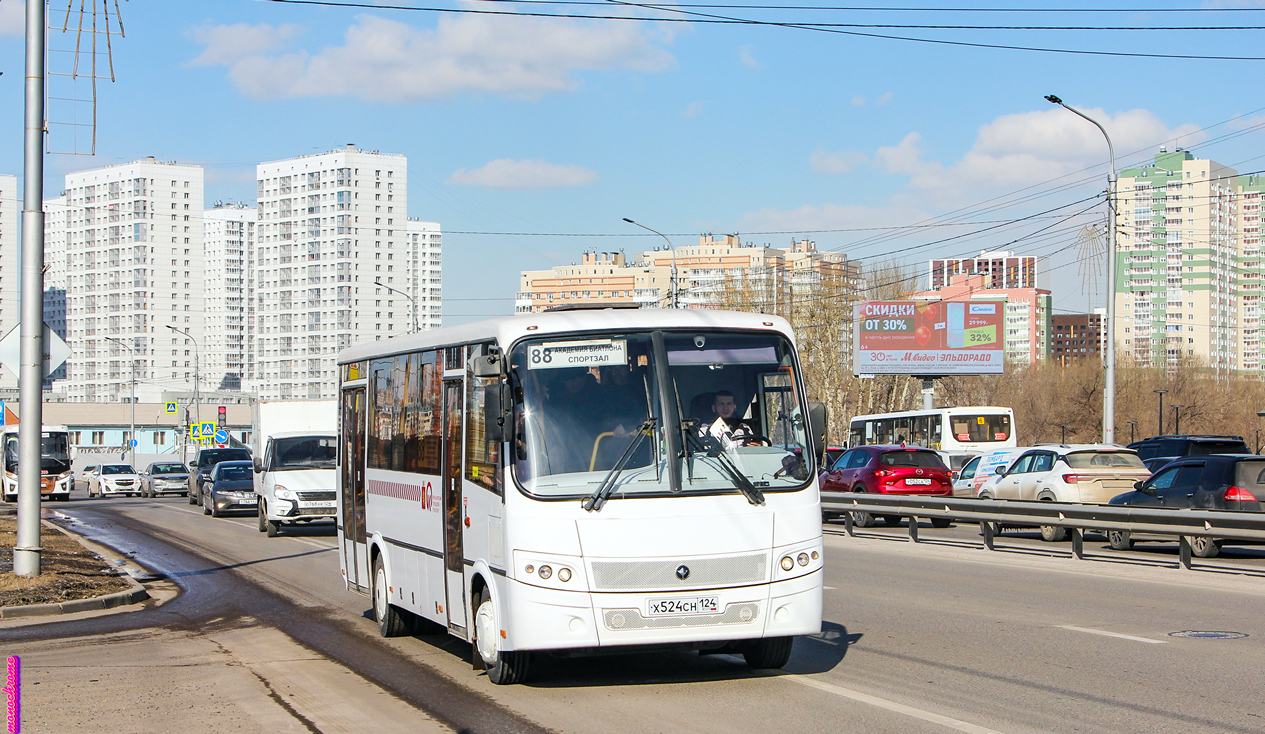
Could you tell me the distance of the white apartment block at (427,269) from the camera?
170375mm

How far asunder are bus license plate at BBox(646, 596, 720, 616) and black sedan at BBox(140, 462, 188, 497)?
46.0 m

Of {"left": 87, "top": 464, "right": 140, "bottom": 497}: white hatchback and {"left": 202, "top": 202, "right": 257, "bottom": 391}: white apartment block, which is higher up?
{"left": 202, "top": 202, "right": 257, "bottom": 391}: white apartment block

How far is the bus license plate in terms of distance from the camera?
7.68m

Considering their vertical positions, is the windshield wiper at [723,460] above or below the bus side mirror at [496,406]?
below

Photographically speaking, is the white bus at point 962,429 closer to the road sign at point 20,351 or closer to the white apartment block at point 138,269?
the road sign at point 20,351

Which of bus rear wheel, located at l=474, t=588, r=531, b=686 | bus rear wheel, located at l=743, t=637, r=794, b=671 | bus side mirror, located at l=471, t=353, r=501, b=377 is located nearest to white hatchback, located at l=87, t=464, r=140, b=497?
bus rear wheel, located at l=474, t=588, r=531, b=686

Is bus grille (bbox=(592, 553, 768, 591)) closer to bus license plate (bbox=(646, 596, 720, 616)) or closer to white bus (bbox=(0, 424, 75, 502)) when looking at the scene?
bus license plate (bbox=(646, 596, 720, 616))

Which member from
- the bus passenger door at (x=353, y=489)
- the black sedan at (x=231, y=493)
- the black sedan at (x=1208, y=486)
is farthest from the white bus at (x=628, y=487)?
the black sedan at (x=231, y=493)

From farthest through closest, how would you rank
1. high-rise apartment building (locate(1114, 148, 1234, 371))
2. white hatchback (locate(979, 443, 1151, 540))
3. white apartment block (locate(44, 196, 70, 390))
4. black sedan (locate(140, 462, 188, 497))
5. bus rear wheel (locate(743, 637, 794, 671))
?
high-rise apartment building (locate(1114, 148, 1234, 371)) < white apartment block (locate(44, 196, 70, 390)) < black sedan (locate(140, 462, 188, 497)) < white hatchback (locate(979, 443, 1151, 540)) < bus rear wheel (locate(743, 637, 794, 671))

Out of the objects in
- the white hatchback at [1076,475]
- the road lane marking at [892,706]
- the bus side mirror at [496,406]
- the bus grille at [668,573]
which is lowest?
the road lane marking at [892,706]

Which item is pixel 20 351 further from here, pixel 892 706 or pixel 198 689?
pixel 892 706

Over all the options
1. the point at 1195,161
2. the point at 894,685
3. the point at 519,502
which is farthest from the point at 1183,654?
the point at 1195,161

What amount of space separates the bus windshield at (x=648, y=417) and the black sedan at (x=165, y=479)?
149 ft

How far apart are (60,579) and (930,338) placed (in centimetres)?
4970
